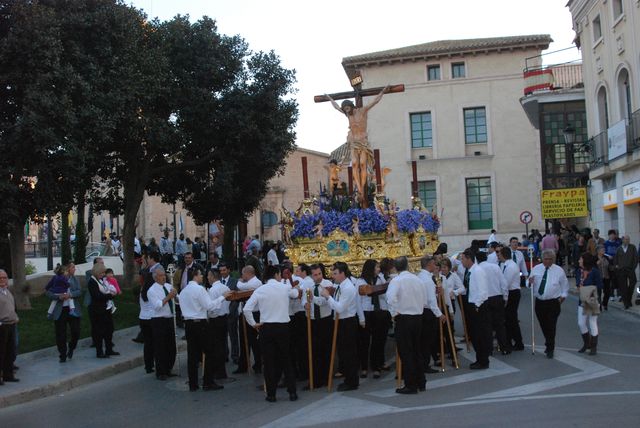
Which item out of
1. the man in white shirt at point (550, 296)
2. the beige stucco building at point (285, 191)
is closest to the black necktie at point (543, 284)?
the man in white shirt at point (550, 296)

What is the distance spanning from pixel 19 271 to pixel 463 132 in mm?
30464

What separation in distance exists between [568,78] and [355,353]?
1494 inches

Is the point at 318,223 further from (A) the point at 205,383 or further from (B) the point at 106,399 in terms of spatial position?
(B) the point at 106,399

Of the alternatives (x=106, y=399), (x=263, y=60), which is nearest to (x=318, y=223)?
(x=106, y=399)

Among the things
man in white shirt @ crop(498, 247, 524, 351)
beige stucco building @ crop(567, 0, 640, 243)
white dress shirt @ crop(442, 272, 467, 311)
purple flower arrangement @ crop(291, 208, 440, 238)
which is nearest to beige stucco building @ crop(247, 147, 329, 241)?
beige stucco building @ crop(567, 0, 640, 243)

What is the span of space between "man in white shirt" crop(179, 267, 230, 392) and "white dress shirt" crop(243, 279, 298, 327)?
1.03 m

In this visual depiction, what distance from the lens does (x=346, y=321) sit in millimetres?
9742

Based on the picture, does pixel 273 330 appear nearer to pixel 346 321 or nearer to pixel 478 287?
pixel 346 321

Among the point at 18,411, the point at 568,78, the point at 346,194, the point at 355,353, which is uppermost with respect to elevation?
the point at 568,78

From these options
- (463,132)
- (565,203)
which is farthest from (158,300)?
(463,132)

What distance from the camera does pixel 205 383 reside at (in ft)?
33.8

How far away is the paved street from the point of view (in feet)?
25.0

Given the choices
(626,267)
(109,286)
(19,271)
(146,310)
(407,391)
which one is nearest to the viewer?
(407,391)

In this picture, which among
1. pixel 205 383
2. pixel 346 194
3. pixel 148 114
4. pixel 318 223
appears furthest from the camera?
pixel 148 114
